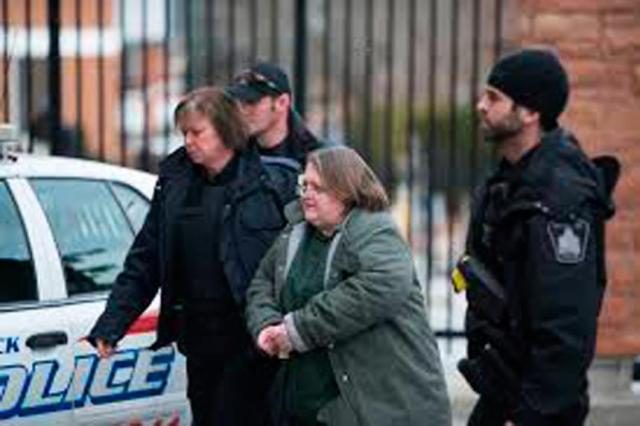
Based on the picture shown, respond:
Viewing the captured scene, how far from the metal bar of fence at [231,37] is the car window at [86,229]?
3.33m

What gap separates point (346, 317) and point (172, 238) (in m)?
0.90

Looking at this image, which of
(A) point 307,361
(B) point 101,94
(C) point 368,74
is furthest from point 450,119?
(A) point 307,361

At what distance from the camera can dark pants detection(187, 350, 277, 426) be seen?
535 centimetres

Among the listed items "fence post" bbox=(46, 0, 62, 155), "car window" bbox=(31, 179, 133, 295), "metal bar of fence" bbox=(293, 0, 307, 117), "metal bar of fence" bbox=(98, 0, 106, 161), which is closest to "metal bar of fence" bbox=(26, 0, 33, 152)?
"fence post" bbox=(46, 0, 62, 155)

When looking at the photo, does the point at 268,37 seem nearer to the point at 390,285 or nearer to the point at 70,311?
the point at 70,311

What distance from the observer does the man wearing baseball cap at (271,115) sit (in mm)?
5848

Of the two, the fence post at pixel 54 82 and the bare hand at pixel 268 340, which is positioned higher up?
the fence post at pixel 54 82

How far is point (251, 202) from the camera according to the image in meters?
5.38

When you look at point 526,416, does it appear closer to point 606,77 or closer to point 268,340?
point 268,340

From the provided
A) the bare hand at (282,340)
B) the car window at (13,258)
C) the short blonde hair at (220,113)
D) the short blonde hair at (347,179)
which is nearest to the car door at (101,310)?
the car window at (13,258)

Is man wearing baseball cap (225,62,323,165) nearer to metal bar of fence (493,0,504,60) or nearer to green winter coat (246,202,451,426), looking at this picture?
green winter coat (246,202,451,426)

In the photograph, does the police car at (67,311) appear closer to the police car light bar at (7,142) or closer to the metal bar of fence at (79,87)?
the police car light bar at (7,142)

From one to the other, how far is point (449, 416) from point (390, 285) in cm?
52

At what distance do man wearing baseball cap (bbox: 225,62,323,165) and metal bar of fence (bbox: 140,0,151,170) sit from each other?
143 inches
